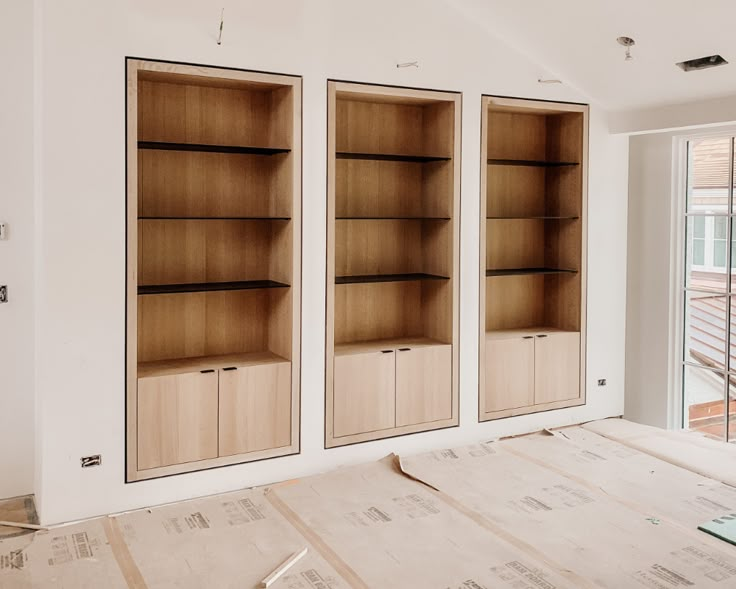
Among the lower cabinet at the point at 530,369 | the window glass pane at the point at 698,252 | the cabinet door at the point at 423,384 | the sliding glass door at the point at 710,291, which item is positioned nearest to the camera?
the cabinet door at the point at 423,384

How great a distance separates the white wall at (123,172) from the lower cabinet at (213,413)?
4.7 inches

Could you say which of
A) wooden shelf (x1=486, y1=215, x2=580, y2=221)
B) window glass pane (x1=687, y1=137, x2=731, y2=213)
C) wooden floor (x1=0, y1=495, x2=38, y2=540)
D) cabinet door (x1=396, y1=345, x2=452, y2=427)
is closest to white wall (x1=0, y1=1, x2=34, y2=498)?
wooden floor (x1=0, y1=495, x2=38, y2=540)

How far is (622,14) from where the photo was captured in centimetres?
405

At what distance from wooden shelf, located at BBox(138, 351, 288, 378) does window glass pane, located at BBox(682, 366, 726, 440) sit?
2935mm

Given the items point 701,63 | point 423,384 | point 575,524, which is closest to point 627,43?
point 701,63

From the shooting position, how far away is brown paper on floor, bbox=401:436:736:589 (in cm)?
310

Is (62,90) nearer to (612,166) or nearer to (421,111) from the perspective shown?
(421,111)

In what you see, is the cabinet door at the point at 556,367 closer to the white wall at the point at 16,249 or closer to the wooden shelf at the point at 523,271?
the wooden shelf at the point at 523,271

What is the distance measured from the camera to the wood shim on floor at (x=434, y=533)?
3066 mm

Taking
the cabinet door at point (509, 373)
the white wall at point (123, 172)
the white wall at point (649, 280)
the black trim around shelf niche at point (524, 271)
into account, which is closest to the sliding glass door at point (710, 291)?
the white wall at point (649, 280)

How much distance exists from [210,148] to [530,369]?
263cm

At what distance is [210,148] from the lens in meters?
3.95

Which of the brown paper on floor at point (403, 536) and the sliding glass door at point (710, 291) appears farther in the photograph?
the sliding glass door at point (710, 291)

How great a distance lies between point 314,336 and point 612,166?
8.66 feet
